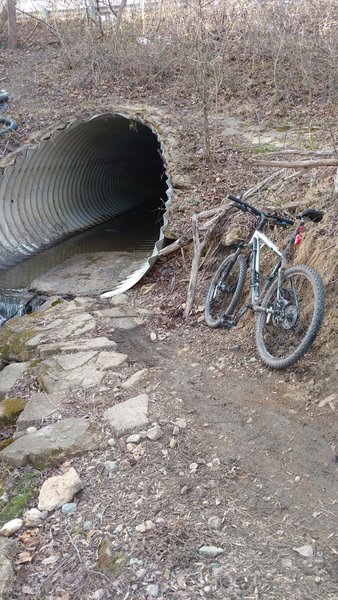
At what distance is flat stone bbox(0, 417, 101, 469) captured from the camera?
377 centimetres

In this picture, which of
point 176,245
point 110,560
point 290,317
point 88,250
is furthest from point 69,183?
point 110,560

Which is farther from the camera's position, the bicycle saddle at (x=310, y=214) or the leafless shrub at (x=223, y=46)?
the leafless shrub at (x=223, y=46)

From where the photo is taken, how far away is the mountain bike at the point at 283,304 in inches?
160

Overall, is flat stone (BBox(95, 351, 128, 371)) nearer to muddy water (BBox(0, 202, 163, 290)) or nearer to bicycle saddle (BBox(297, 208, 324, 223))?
bicycle saddle (BBox(297, 208, 324, 223))

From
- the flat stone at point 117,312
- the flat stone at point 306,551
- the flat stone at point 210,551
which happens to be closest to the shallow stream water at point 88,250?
the flat stone at point 117,312

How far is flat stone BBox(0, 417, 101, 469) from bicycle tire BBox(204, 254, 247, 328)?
1956 millimetres

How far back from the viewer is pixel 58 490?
3.41m

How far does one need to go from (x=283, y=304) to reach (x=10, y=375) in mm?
2805

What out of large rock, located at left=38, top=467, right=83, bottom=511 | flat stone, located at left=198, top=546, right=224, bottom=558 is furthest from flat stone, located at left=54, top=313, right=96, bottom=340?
flat stone, located at left=198, top=546, right=224, bottom=558

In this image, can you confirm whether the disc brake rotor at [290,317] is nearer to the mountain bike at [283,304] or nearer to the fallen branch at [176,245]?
the mountain bike at [283,304]

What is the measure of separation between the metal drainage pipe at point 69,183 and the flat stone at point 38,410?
9.82 feet

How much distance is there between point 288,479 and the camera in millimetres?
3223

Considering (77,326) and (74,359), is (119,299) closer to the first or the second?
(77,326)

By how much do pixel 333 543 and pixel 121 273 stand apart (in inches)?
264
